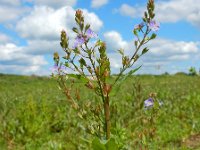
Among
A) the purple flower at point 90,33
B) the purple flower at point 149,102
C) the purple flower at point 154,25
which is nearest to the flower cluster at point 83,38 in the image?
the purple flower at point 90,33

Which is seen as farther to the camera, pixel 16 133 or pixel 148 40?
pixel 16 133

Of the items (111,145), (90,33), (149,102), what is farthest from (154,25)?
(149,102)

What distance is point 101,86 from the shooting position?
2.37m

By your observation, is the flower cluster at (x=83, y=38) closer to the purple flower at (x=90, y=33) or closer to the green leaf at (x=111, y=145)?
the purple flower at (x=90, y=33)

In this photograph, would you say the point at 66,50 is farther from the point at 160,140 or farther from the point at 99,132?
the point at 160,140

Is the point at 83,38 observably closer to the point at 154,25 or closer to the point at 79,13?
the point at 79,13

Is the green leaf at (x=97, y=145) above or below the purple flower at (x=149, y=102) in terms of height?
below

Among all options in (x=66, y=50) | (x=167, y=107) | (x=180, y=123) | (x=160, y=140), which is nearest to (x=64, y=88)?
(x=66, y=50)

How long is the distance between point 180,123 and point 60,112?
8.81 feet

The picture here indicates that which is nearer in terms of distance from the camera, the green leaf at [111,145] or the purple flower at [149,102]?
the green leaf at [111,145]

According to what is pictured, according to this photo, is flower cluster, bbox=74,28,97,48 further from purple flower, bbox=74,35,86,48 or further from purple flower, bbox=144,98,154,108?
purple flower, bbox=144,98,154,108

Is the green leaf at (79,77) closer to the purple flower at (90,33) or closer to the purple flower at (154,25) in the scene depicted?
the purple flower at (90,33)

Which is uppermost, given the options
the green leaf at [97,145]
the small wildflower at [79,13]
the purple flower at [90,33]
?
the small wildflower at [79,13]

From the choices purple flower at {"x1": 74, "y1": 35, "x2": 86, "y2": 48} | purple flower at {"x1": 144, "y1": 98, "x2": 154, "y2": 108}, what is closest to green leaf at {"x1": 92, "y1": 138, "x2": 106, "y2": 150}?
purple flower at {"x1": 74, "y1": 35, "x2": 86, "y2": 48}
